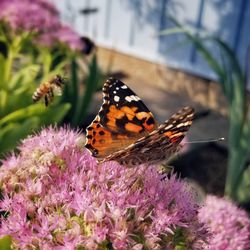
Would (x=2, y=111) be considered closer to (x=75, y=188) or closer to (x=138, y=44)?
(x=75, y=188)

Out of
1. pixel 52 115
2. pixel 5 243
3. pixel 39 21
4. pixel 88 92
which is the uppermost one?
pixel 39 21

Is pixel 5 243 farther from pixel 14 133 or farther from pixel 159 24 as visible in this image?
pixel 159 24

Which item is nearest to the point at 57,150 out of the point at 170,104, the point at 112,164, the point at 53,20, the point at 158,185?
the point at 112,164

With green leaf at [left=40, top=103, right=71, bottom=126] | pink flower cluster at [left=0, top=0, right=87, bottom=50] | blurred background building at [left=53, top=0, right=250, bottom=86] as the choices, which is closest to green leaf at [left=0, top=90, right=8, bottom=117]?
green leaf at [left=40, top=103, right=71, bottom=126]

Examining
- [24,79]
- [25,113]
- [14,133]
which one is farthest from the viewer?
[24,79]

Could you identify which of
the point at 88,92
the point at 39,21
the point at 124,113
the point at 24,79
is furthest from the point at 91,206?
the point at 88,92

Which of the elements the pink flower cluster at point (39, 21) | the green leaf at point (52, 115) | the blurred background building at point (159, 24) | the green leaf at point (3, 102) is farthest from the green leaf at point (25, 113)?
the blurred background building at point (159, 24)

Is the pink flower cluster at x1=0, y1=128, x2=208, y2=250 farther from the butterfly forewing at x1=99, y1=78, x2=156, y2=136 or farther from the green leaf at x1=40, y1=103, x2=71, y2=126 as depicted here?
the green leaf at x1=40, y1=103, x2=71, y2=126
